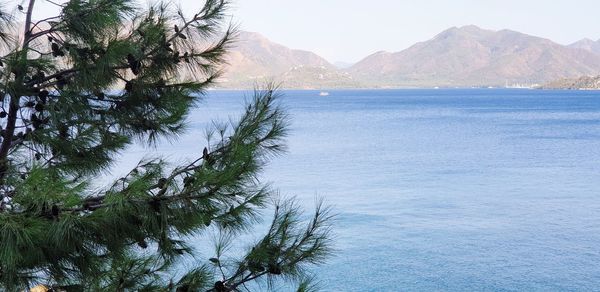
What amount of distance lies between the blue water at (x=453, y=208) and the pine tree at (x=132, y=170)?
0.75 m

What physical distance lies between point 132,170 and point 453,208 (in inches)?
755

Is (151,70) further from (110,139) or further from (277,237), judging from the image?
(277,237)

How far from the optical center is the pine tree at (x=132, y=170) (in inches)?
130

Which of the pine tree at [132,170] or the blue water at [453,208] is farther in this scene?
the blue water at [453,208]

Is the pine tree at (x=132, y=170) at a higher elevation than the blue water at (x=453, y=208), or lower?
higher

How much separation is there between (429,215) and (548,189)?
23.5 ft

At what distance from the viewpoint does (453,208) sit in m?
22.3

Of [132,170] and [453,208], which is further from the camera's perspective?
[453,208]

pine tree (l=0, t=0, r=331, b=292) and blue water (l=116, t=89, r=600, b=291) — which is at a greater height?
pine tree (l=0, t=0, r=331, b=292)

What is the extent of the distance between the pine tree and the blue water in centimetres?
75

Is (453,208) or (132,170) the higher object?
(132,170)

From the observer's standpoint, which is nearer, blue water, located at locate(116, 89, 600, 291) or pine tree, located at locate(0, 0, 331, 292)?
pine tree, located at locate(0, 0, 331, 292)

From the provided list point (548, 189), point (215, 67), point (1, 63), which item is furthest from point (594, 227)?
point (1, 63)

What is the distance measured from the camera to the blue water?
A: 15.1 m
